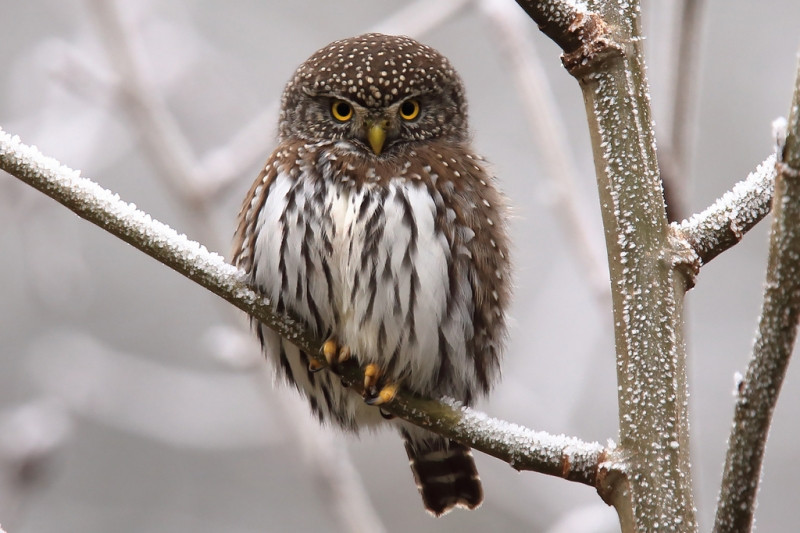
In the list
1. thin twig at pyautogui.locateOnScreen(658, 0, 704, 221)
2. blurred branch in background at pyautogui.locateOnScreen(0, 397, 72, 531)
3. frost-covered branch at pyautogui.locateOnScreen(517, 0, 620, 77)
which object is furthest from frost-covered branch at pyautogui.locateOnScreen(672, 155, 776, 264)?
blurred branch in background at pyautogui.locateOnScreen(0, 397, 72, 531)

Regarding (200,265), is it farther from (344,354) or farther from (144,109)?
(144,109)

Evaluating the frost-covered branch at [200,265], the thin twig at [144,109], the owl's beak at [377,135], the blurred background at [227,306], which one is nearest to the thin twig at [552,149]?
the blurred background at [227,306]

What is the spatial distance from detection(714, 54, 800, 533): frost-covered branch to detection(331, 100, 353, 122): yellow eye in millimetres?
1897

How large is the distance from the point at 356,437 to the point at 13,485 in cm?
115

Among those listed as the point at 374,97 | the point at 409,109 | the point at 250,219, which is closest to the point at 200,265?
the point at 250,219

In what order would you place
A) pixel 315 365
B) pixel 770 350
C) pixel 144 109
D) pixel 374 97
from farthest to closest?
pixel 144 109 < pixel 374 97 < pixel 315 365 < pixel 770 350

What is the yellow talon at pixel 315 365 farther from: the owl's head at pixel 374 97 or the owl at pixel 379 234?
the owl's head at pixel 374 97

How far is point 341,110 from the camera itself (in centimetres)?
342

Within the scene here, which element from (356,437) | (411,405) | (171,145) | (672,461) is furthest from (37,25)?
(672,461)

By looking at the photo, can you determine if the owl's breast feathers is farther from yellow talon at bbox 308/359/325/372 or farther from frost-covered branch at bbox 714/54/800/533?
frost-covered branch at bbox 714/54/800/533

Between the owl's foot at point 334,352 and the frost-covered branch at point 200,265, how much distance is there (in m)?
0.62

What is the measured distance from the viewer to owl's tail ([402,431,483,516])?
3779 millimetres

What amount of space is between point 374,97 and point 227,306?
1212 mm

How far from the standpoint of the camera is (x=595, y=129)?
2.03 m
